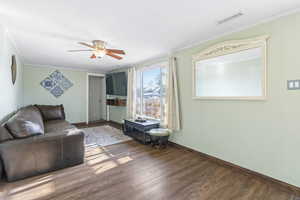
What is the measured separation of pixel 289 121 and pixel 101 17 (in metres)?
2.87

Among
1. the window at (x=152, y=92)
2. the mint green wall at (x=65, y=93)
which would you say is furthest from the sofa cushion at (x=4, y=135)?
the mint green wall at (x=65, y=93)

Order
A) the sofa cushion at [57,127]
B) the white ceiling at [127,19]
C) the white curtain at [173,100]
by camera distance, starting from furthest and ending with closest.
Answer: the white curtain at [173,100]
the sofa cushion at [57,127]
the white ceiling at [127,19]

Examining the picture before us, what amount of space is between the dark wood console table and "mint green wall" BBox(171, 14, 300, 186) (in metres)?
1.37

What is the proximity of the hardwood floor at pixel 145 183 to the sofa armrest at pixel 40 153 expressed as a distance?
0.12m

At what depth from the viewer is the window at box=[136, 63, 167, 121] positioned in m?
3.92

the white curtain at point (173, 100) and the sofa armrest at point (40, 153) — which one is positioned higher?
the white curtain at point (173, 100)

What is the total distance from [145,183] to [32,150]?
1.73 meters

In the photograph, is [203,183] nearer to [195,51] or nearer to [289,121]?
[289,121]

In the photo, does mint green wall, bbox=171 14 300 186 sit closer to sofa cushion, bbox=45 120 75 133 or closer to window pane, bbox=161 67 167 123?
window pane, bbox=161 67 167 123

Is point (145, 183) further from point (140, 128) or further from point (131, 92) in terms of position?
point (131, 92)

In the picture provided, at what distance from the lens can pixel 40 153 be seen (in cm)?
214

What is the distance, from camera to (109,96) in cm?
633

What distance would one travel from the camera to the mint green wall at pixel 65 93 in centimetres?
478

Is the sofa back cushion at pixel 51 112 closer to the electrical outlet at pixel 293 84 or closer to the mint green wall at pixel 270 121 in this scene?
the mint green wall at pixel 270 121
